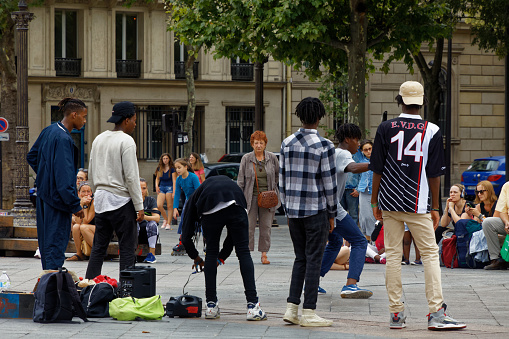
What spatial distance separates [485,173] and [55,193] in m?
22.7

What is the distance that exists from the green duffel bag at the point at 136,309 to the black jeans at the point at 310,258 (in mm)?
1122

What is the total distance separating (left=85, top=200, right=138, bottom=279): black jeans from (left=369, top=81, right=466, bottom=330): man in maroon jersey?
2.46 metres

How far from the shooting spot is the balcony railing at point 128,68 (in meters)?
35.4

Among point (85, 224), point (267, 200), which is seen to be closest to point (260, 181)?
point (267, 200)

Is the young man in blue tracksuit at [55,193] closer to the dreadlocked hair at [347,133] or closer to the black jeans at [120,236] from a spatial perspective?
the black jeans at [120,236]

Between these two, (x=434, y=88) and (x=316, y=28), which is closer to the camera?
(x=316, y=28)

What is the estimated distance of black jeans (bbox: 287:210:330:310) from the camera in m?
7.32

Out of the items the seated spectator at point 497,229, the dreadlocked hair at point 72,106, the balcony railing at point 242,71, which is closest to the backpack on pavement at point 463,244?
the seated spectator at point 497,229

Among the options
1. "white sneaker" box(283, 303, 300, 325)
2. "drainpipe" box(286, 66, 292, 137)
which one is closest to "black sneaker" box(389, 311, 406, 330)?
"white sneaker" box(283, 303, 300, 325)

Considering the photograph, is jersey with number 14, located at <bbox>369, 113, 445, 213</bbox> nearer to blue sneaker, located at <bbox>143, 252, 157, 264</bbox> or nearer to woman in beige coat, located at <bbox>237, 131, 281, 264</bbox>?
woman in beige coat, located at <bbox>237, 131, 281, 264</bbox>

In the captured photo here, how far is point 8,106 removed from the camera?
24406mm

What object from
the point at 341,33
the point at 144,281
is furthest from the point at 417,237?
the point at 341,33

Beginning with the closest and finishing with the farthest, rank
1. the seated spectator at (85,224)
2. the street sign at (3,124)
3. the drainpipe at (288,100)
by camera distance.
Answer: the seated spectator at (85,224) < the street sign at (3,124) < the drainpipe at (288,100)

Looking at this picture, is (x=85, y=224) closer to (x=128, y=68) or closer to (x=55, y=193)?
(x=55, y=193)
